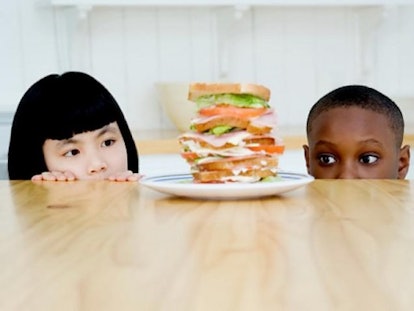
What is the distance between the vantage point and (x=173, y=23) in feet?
8.43

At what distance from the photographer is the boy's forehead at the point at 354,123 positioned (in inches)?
57.3

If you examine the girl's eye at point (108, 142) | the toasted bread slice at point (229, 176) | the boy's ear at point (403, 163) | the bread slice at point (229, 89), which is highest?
the bread slice at point (229, 89)

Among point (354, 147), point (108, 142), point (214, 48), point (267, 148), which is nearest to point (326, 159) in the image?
point (354, 147)

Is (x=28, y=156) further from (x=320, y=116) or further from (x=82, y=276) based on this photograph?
(x=82, y=276)

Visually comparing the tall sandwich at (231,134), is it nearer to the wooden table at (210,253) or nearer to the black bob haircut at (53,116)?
the wooden table at (210,253)

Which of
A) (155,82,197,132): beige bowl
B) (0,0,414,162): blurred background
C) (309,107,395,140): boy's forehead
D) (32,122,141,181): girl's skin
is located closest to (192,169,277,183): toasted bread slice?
(32,122,141,181): girl's skin

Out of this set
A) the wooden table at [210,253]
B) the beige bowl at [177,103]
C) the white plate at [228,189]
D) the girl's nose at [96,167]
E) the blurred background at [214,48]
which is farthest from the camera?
the blurred background at [214,48]

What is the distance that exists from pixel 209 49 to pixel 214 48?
0.06ft

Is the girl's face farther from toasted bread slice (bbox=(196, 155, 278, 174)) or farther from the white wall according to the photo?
the white wall

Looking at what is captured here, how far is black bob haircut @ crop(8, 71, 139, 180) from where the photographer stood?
55.9 inches

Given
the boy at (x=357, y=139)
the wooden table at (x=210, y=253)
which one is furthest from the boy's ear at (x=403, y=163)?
the wooden table at (x=210, y=253)

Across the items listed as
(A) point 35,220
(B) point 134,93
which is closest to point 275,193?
(A) point 35,220

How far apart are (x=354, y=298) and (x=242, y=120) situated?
387 millimetres

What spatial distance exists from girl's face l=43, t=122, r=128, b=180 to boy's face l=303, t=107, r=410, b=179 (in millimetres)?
408
